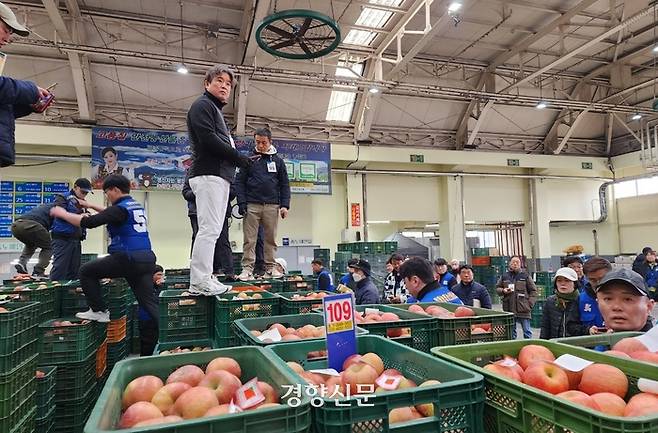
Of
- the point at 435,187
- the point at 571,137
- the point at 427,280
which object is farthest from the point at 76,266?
the point at 571,137

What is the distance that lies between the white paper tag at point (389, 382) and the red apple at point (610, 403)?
18.5 inches

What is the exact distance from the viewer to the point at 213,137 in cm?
279

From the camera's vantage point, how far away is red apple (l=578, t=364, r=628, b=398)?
42.2 inches

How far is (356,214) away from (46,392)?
9.34 metres

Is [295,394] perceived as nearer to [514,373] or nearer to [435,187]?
[514,373]

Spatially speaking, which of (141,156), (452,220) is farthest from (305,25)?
(452,220)

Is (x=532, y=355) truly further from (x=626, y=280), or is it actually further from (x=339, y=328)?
(x=626, y=280)

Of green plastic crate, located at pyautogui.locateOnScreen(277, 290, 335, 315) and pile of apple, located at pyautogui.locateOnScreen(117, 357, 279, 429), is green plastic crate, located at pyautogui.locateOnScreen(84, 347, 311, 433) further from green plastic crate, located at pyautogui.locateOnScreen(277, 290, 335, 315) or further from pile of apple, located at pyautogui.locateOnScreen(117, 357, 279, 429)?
green plastic crate, located at pyautogui.locateOnScreen(277, 290, 335, 315)

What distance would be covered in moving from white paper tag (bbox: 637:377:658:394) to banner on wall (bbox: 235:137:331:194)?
29.4 feet

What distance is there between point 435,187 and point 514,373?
38.2ft

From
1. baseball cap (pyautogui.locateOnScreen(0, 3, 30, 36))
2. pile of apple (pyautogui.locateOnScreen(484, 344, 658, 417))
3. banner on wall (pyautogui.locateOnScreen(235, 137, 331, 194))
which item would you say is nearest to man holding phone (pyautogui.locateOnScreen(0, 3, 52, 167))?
baseball cap (pyautogui.locateOnScreen(0, 3, 30, 36))

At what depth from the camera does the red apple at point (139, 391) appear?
111 cm

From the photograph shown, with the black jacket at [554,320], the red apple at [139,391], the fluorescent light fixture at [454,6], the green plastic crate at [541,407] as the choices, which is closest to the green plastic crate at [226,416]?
the red apple at [139,391]

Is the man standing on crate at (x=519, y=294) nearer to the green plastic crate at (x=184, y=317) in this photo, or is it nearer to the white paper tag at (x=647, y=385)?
the green plastic crate at (x=184, y=317)
